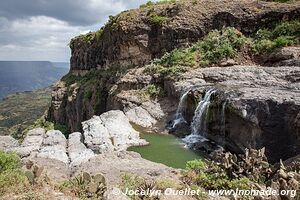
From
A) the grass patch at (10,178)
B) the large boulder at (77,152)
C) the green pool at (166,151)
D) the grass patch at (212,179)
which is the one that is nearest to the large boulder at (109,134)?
the large boulder at (77,152)

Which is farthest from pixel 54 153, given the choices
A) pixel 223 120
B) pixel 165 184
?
pixel 223 120

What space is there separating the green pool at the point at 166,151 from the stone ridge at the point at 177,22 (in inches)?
570

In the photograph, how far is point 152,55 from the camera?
102ft

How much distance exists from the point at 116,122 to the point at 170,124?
341 centimetres

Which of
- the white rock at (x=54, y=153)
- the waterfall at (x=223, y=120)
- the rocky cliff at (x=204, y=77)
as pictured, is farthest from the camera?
the waterfall at (x=223, y=120)

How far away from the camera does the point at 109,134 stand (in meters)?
16.1

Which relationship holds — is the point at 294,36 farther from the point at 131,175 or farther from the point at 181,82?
the point at 131,175

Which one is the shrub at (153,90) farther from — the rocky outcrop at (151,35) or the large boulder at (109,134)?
the large boulder at (109,134)

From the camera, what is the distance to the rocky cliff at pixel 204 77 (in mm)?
13188

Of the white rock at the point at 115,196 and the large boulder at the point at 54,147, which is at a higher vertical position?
the white rock at the point at 115,196

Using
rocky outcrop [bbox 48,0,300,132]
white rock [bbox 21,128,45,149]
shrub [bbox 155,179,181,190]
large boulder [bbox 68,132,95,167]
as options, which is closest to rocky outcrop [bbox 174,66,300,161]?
rocky outcrop [bbox 48,0,300,132]

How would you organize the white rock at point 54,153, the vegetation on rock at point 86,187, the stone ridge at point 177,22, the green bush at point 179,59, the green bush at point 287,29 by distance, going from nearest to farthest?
the vegetation on rock at point 86,187
the white rock at point 54,153
the green bush at point 179,59
the green bush at point 287,29
the stone ridge at point 177,22

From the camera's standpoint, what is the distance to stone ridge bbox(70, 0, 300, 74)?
92.4 ft

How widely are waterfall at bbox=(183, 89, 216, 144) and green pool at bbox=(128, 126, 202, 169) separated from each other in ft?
2.59
